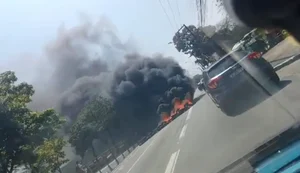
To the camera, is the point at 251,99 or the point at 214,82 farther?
the point at 251,99

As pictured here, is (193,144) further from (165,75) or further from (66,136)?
(66,136)

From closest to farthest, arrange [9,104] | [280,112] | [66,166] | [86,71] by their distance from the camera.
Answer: [280,112], [9,104], [66,166], [86,71]

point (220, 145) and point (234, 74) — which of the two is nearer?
point (220, 145)

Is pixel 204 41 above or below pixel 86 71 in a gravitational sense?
below

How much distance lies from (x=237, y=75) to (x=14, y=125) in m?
11.2

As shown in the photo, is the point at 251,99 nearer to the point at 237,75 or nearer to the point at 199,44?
the point at 237,75

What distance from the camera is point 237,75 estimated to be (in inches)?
489

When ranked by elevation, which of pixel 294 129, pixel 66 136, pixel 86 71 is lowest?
pixel 294 129

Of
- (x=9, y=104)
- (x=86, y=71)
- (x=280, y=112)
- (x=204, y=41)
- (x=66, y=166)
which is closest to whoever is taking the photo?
(x=280, y=112)

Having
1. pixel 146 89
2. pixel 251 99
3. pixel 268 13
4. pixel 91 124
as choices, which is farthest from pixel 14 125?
pixel 146 89

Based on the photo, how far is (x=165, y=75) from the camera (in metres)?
68.0

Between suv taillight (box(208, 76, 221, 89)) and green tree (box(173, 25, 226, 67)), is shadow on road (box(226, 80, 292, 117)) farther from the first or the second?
green tree (box(173, 25, 226, 67))

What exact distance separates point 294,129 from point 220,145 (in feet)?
21.1

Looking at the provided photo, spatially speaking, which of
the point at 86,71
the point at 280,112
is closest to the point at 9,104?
the point at 280,112
